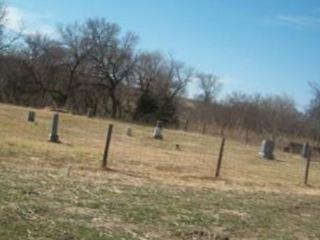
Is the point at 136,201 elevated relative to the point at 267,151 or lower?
lower

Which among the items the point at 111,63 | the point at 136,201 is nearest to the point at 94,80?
the point at 111,63

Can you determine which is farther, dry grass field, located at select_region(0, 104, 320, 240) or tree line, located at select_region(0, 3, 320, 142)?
tree line, located at select_region(0, 3, 320, 142)

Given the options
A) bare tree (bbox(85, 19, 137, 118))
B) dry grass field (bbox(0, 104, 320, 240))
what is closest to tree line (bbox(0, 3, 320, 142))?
bare tree (bbox(85, 19, 137, 118))

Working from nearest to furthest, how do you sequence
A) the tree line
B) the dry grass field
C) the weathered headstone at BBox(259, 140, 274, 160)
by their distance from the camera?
the dry grass field, the weathered headstone at BBox(259, 140, 274, 160), the tree line

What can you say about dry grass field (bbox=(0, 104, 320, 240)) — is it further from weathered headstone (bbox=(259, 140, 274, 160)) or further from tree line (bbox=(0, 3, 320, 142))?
tree line (bbox=(0, 3, 320, 142))

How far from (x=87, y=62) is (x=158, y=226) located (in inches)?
2609

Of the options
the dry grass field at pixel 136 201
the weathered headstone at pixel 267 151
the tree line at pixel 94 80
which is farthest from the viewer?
the tree line at pixel 94 80

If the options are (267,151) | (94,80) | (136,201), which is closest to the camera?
(136,201)

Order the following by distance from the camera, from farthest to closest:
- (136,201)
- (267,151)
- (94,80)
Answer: (94,80)
(267,151)
(136,201)

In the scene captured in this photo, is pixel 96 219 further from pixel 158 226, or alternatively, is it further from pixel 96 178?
pixel 96 178

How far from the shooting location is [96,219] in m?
10.6

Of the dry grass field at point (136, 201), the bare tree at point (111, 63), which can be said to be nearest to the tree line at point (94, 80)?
the bare tree at point (111, 63)

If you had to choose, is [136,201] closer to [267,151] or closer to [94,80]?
[267,151]

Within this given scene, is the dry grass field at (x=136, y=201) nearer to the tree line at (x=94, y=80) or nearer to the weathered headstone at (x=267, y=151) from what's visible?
the weathered headstone at (x=267, y=151)
